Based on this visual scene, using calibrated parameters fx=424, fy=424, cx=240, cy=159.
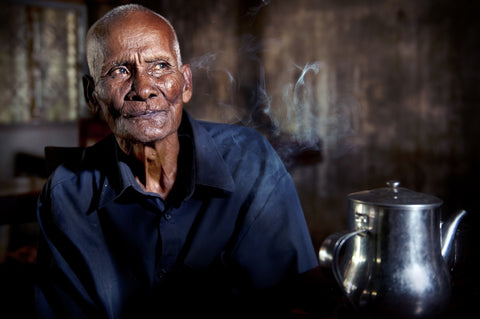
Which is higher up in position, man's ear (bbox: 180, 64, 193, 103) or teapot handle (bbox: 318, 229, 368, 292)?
man's ear (bbox: 180, 64, 193, 103)

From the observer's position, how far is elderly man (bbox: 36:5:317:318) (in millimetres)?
1458

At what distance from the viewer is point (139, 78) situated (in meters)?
1.46

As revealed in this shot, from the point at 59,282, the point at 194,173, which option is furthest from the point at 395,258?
the point at 59,282

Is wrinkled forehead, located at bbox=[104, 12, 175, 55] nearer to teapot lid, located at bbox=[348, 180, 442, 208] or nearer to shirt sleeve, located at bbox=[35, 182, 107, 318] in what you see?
shirt sleeve, located at bbox=[35, 182, 107, 318]

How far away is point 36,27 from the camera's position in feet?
17.3

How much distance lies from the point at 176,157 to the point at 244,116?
4.27 metres

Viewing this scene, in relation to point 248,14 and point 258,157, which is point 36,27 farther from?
point 258,157

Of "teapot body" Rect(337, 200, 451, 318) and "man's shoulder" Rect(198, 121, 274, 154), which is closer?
"teapot body" Rect(337, 200, 451, 318)

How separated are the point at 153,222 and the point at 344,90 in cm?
385

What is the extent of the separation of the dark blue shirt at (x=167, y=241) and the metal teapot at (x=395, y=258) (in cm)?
47

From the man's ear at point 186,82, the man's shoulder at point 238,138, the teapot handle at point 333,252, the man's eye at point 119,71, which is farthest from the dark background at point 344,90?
the teapot handle at point 333,252

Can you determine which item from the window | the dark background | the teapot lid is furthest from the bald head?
the window

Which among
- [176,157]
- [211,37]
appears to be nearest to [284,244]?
[176,157]

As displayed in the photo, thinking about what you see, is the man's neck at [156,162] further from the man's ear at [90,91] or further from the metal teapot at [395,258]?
the metal teapot at [395,258]
